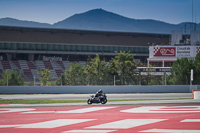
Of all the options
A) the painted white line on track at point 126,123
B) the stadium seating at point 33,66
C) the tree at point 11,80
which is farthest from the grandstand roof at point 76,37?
the painted white line on track at point 126,123

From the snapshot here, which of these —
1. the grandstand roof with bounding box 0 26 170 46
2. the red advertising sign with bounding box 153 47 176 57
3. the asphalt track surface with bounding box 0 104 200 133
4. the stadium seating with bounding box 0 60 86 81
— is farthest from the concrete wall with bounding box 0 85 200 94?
the grandstand roof with bounding box 0 26 170 46

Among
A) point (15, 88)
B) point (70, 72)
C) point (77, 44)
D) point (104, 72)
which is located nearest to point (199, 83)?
point (104, 72)

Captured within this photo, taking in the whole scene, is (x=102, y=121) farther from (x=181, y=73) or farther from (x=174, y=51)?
(x=174, y=51)

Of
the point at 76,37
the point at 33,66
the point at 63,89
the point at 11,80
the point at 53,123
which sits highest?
the point at 76,37

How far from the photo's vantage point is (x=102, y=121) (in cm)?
1738

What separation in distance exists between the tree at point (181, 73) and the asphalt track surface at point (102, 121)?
69.5 feet

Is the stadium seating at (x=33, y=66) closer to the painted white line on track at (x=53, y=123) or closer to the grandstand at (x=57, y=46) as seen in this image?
the grandstand at (x=57, y=46)

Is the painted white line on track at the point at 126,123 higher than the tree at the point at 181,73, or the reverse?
the tree at the point at 181,73

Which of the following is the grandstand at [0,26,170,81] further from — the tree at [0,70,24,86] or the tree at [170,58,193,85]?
the tree at [170,58,193,85]

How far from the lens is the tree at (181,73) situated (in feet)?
138

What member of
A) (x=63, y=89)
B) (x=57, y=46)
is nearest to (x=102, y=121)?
(x=63, y=89)

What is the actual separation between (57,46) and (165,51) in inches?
822

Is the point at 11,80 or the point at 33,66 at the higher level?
the point at 33,66

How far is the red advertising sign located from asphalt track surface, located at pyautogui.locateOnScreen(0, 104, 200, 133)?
148 ft
